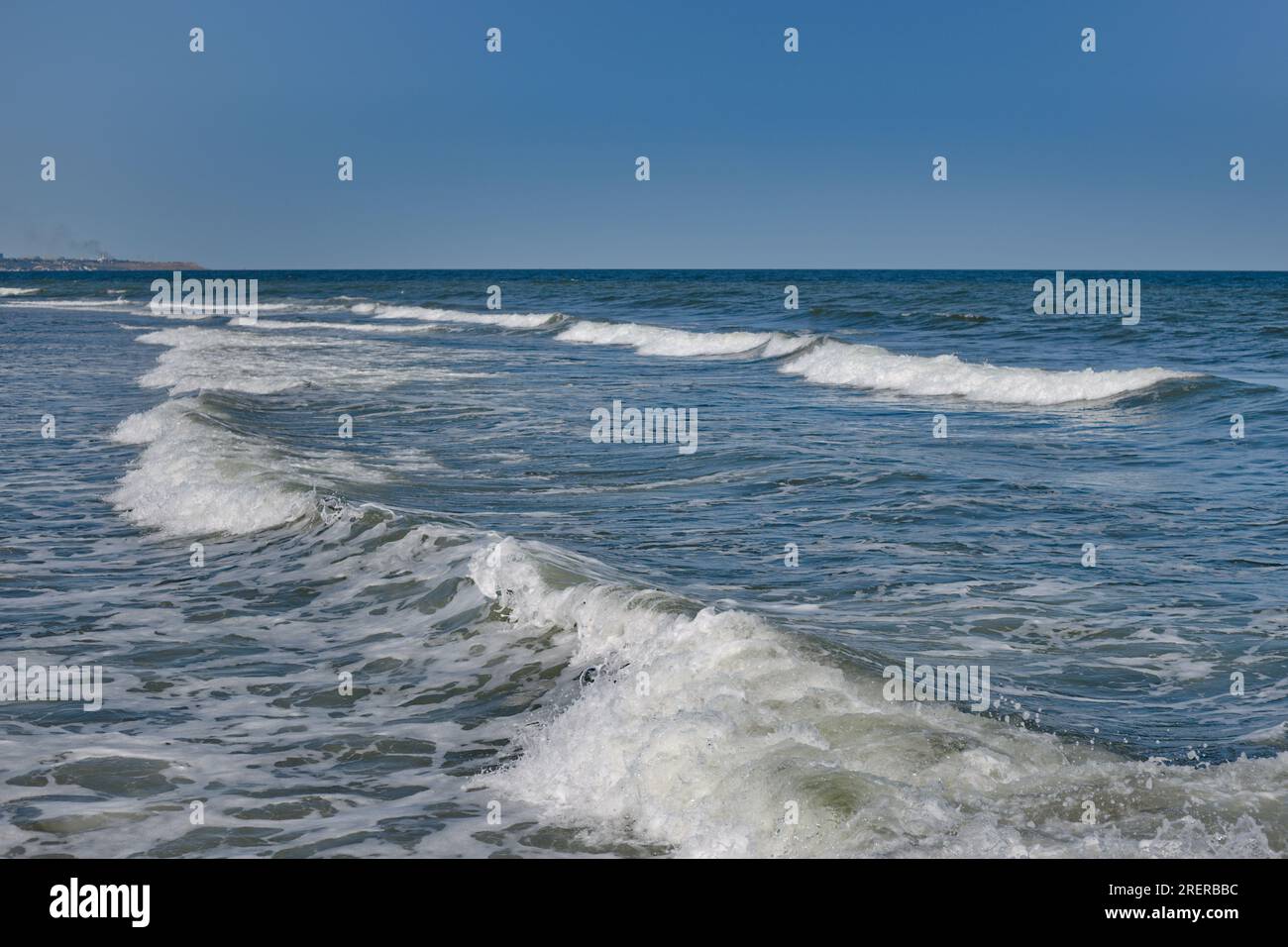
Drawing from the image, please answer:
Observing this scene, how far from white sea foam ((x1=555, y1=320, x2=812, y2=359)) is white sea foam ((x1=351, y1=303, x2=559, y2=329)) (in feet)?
26.6

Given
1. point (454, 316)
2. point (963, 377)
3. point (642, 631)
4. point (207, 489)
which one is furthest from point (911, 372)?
point (454, 316)

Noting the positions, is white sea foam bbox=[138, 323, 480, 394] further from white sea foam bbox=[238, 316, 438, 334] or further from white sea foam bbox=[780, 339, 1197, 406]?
white sea foam bbox=[780, 339, 1197, 406]

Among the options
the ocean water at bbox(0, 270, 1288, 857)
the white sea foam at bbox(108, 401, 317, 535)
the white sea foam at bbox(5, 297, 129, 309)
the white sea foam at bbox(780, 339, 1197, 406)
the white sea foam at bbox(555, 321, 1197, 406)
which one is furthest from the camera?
the white sea foam at bbox(5, 297, 129, 309)

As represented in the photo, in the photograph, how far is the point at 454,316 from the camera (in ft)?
210

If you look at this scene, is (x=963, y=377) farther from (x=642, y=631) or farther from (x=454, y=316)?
(x=454, y=316)

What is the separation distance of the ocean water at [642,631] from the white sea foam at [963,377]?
2881 millimetres

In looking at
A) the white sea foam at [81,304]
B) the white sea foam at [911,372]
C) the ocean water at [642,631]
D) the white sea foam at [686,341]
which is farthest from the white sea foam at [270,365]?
the white sea foam at [81,304]

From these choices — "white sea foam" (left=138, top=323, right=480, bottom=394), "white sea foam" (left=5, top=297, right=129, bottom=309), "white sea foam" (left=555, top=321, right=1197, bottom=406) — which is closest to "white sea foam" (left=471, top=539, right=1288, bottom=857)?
"white sea foam" (left=555, top=321, right=1197, bottom=406)

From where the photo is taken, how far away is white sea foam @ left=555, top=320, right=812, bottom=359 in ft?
125

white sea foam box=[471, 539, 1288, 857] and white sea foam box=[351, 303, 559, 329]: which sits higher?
white sea foam box=[351, 303, 559, 329]

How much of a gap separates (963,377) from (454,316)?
42.4 m

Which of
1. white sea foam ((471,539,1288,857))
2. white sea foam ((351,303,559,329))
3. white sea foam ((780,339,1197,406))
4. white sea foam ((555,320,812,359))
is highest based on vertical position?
white sea foam ((351,303,559,329))
